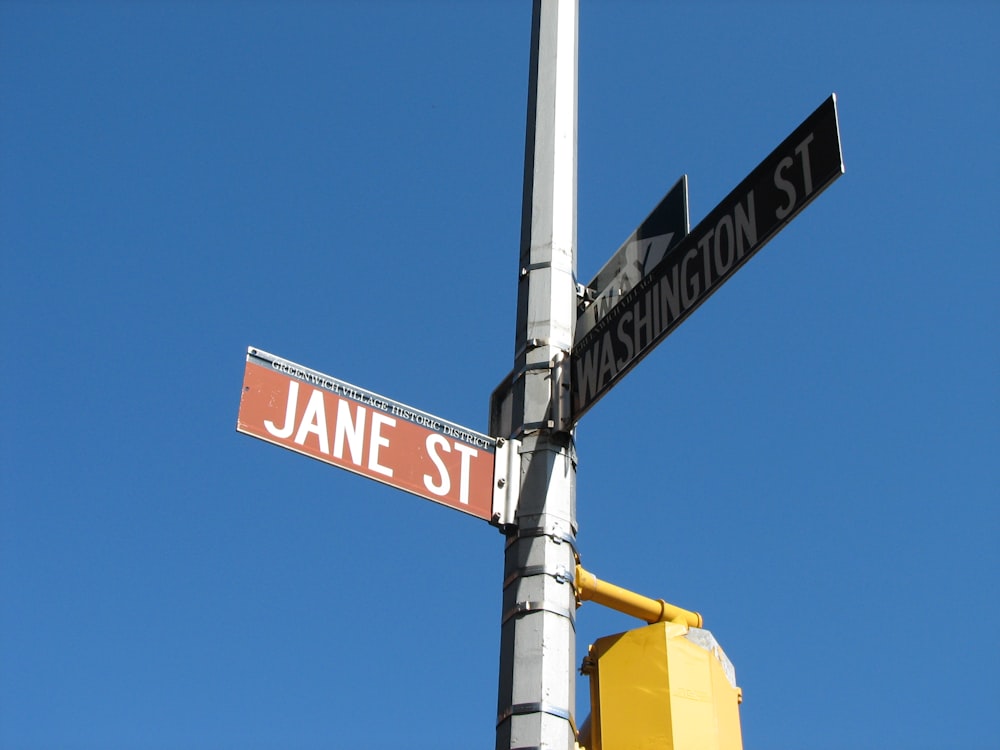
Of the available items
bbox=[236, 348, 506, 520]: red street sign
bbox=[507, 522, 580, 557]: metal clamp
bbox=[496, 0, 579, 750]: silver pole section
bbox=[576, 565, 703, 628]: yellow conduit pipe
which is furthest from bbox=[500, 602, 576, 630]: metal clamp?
bbox=[576, 565, 703, 628]: yellow conduit pipe

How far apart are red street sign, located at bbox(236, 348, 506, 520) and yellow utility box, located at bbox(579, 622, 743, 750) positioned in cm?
139

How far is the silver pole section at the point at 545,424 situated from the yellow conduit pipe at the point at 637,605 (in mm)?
985

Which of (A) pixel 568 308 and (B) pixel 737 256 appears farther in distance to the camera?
(A) pixel 568 308

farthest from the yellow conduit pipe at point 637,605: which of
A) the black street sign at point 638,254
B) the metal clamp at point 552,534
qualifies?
the black street sign at point 638,254

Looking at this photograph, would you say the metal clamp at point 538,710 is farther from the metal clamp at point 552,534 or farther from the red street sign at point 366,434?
the red street sign at point 366,434

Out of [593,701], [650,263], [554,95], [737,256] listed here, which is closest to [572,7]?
[554,95]

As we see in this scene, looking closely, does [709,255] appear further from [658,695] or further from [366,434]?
[658,695]

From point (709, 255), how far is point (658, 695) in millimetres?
2155

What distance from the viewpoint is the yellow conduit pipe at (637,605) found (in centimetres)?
578

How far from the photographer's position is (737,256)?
425cm

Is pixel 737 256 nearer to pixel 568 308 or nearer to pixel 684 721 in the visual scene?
pixel 568 308

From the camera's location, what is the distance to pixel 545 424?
483cm

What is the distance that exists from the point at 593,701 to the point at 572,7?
3.28 metres

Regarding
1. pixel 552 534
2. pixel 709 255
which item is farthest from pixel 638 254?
pixel 552 534
